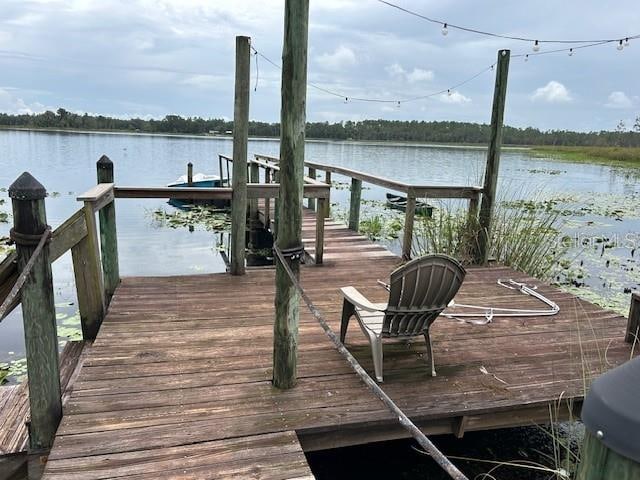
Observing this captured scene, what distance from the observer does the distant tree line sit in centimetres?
4088

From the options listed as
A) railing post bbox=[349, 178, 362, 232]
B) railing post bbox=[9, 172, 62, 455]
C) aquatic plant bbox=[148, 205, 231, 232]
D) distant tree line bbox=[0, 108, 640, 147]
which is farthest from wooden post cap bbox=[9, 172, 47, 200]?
distant tree line bbox=[0, 108, 640, 147]

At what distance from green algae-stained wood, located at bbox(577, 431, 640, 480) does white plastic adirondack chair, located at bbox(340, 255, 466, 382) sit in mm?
2151

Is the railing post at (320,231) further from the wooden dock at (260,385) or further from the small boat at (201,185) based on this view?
the small boat at (201,185)

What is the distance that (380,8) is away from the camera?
193 inches

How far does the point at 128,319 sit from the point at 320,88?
16.9 ft

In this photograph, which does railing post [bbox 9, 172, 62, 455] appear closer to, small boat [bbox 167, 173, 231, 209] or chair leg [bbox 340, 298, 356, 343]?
chair leg [bbox 340, 298, 356, 343]

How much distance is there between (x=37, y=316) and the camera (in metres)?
2.09

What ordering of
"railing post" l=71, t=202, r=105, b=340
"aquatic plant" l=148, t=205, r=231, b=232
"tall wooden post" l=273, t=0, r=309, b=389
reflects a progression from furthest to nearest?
"aquatic plant" l=148, t=205, r=231, b=232 < "railing post" l=71, t=202, r=105, b=340 < "tall wooden post" l=273, t=0, r=309, b=389

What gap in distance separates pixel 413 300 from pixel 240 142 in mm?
2409

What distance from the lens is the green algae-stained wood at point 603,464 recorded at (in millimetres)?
508

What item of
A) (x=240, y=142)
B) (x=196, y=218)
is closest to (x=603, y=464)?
(x=240, y=142)

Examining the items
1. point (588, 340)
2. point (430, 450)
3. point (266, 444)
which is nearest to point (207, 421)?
point (266, 444)

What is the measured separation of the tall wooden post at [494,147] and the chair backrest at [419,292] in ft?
9.19

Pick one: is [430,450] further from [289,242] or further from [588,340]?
[588,340]
